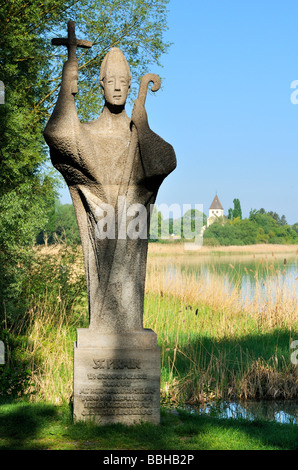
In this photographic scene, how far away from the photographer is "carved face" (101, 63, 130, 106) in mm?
4625

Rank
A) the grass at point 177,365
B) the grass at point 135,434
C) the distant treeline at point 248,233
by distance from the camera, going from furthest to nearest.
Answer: the distant treeline at point 248,233, the grass at point 177,365, the grass at point 135,434

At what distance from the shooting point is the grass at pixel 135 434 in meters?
4.11

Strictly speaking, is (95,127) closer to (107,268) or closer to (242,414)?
(107,268)

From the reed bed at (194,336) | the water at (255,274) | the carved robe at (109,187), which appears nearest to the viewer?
the carved robe at (109,187)

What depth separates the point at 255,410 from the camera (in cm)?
637

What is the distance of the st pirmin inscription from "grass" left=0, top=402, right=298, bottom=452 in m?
0.18

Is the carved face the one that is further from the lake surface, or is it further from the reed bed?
the lake surface

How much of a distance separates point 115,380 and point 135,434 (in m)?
0.44

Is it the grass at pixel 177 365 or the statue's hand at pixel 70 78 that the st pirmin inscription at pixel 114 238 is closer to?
the statue's hand at pixel 70 78

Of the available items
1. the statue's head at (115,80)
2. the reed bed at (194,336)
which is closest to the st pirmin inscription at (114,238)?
the statue's head at (115,80)

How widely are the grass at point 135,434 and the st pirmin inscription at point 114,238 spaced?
0.18 meters

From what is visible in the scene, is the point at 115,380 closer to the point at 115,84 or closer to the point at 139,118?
the point at 139,118

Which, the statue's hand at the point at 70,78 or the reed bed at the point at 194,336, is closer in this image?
the statue's hand at the point at 70,78

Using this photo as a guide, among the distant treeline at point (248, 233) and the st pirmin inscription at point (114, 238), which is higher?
the distant treeline at point (248, 233)
